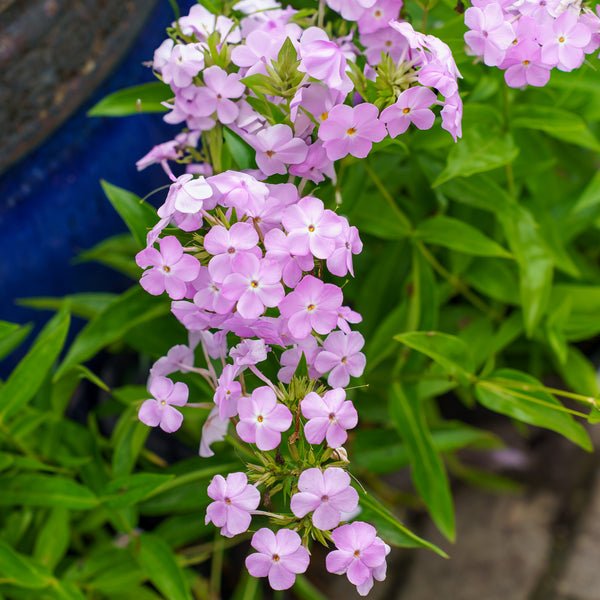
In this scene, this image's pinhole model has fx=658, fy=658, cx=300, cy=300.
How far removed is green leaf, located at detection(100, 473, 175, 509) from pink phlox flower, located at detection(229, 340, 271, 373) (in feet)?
0.81

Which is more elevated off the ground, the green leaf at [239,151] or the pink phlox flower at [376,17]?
the pink phlox flower at [376,17]

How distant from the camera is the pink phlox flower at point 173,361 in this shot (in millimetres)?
539

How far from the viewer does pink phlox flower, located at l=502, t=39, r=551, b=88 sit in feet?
1.69

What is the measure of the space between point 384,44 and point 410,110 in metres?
0.12

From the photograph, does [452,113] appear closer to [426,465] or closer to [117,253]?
[426,465]

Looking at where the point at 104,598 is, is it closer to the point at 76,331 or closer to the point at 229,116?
the point at 76,331

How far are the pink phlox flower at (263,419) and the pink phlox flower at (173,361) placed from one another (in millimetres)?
115

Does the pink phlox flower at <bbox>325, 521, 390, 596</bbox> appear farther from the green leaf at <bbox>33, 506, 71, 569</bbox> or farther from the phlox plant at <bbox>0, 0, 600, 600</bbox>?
the green leaf at <bbox>33, 506, 71, 569</bbox>

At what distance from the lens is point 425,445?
773 millimetres

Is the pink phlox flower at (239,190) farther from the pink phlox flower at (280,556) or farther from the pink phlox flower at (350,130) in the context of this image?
the pink phlox flower at (280,556)

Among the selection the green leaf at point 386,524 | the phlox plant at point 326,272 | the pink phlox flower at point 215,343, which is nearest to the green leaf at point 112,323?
the phlox plant at point 326,272

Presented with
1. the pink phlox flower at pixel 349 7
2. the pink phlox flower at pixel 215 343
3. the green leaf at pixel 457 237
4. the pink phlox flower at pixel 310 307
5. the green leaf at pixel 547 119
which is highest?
the pink phlox flower at pixel 349 7

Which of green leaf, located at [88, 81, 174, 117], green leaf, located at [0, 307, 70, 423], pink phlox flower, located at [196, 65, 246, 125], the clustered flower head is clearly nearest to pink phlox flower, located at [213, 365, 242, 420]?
the clustered flower head

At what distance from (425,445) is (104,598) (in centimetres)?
48
